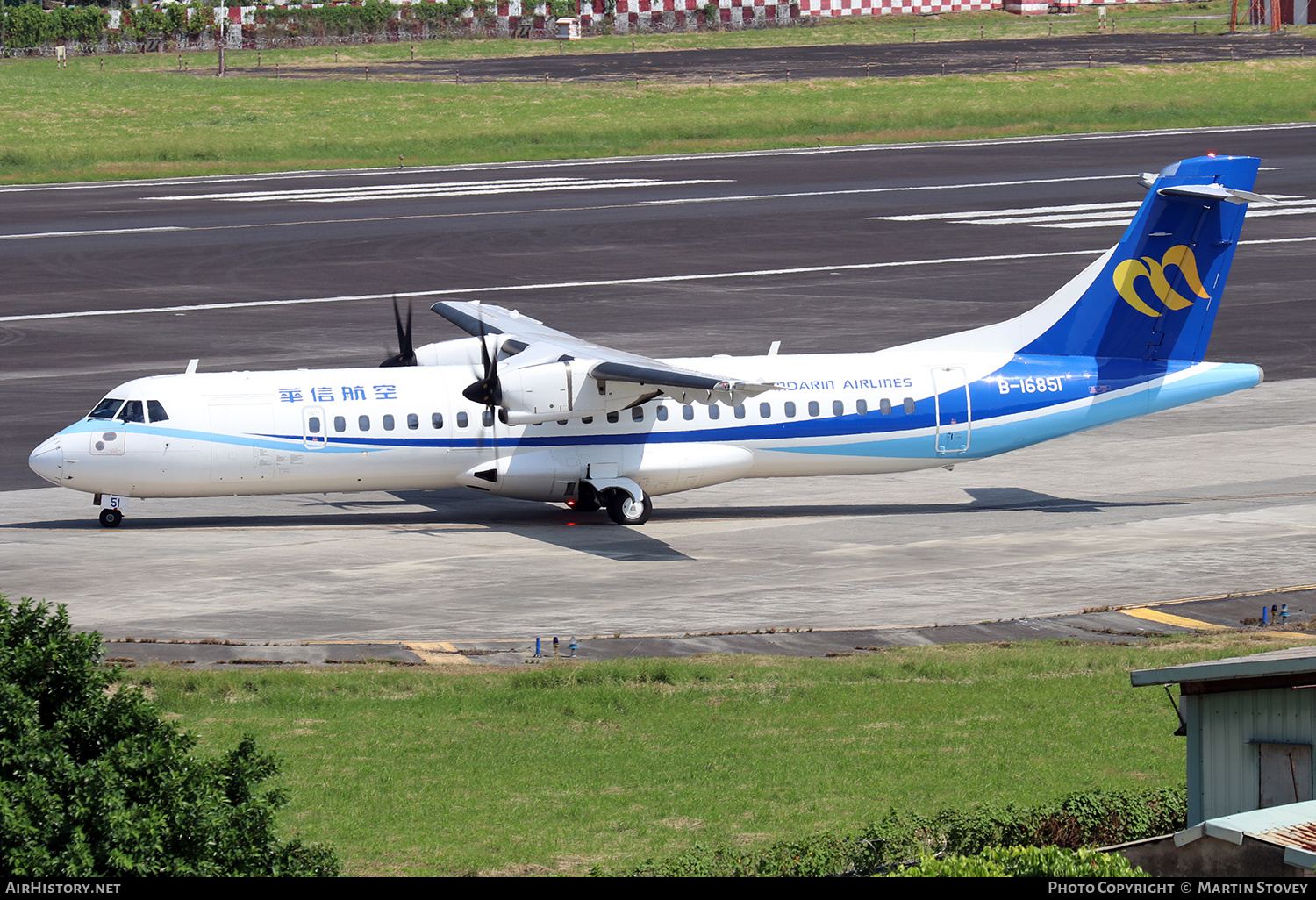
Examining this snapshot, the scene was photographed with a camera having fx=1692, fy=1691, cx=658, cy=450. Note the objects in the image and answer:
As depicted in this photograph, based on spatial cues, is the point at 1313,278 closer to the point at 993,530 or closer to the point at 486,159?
the point at 993,530

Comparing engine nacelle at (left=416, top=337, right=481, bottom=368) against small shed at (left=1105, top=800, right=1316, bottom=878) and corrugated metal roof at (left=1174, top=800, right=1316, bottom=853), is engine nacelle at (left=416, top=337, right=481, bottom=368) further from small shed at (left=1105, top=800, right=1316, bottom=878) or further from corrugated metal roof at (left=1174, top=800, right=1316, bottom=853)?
corrugated metal roof at (left=1174, top=800, right=1316, bottom=853)

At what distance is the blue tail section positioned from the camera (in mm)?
34312

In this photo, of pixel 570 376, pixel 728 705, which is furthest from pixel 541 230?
pixel 728 705

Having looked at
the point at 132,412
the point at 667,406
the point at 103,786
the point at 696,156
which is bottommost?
the point at 667,406

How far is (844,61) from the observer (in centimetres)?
12375

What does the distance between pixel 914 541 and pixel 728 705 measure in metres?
11.0

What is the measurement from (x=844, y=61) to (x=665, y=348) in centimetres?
8260

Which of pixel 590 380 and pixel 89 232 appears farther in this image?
pixel 89 232

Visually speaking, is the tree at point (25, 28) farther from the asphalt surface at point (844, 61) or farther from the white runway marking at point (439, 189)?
the white runway marking at point (439, 189)

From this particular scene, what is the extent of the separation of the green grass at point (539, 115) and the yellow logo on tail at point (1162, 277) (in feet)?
200

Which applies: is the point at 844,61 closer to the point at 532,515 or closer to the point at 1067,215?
the point at 1067,215

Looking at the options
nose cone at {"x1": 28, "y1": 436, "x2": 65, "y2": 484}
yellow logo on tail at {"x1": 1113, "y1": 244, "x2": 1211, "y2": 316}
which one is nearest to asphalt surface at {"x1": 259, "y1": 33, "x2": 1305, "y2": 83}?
yellow logo on tail at {"x1": 1113, "y1": 244, "x2": 1211, "y2": 316}

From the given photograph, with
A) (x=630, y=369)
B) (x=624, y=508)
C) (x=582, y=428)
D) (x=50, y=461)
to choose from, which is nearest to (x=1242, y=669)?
(x=630, y=369)

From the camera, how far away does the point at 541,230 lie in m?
67.8
